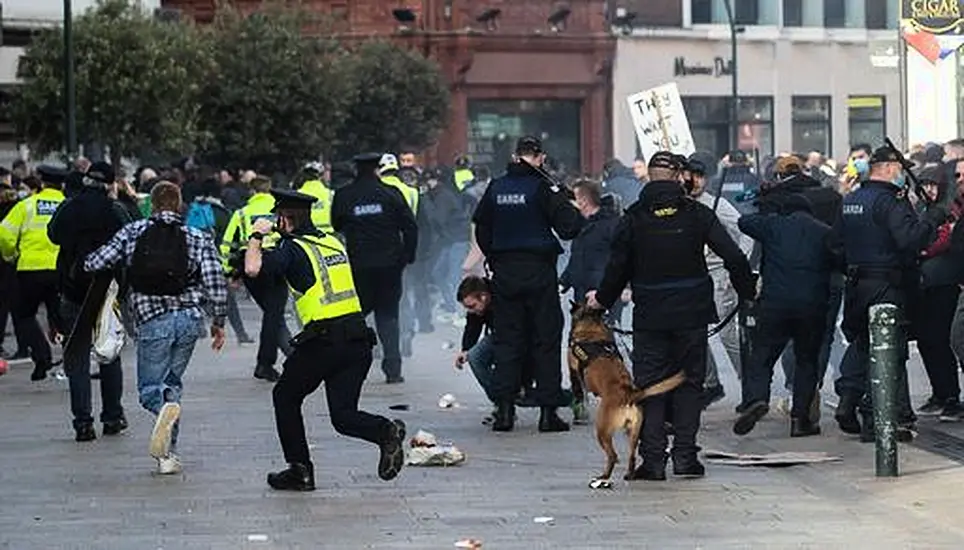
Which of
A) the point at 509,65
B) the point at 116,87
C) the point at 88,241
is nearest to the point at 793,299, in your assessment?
the point at 88,241

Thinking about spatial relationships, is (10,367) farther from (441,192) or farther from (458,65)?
(458,65)

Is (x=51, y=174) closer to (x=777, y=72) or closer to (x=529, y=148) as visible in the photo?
(x=529, y=148)

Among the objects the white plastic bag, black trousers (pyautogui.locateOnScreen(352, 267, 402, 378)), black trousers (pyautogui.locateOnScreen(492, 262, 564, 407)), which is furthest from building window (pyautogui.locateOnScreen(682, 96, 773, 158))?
the white plastic bag

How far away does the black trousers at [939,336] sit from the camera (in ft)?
44.5

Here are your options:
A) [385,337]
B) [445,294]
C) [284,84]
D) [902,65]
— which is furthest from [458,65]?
[385,337]

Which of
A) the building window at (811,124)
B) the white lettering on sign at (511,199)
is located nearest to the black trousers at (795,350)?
the white lettering on sign at (511,199)

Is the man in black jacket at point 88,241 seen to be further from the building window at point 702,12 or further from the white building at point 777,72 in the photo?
the building window at point 702,12

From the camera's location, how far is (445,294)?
2534 cm

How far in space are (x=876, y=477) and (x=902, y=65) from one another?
10769mm

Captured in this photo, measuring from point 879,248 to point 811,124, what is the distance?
43.6 meters

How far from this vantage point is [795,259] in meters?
13.0

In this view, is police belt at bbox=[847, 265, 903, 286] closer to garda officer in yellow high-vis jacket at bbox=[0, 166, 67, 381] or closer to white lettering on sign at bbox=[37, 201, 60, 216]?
garda officer in yellow high-vis jacket at bbox=[0, 166, 67, 381]

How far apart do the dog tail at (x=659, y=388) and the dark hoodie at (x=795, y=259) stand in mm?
1760

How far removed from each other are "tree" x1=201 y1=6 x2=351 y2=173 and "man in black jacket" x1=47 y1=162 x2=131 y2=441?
998 inches
